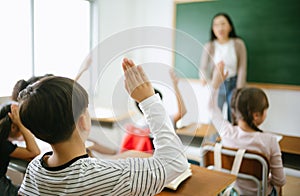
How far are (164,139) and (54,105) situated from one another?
0.29m

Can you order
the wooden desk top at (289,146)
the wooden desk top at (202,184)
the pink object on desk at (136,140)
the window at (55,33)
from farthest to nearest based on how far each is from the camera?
the window at (55,33) → the wooden desk top at (289,146) → the wooden desk top at (202,184) → the pink object on desk at (136,140)

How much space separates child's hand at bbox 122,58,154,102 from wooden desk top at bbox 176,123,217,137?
14 centimetres

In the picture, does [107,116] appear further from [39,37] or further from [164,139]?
[39,37]

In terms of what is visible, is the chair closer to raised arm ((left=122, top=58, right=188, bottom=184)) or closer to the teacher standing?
raised arm ((left=122, top=58, right=188, bottom=184))

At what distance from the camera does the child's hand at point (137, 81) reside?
70cm

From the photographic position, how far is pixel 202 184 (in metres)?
1.22

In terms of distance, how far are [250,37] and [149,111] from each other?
2905mm

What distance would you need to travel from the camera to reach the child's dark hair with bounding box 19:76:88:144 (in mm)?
755

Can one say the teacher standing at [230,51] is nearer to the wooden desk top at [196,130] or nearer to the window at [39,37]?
the window at [39,37]

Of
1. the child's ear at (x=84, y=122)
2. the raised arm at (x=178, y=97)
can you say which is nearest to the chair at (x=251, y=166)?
the raised arm at (x=178, y=97)

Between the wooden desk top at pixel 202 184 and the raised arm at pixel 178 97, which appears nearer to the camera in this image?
the raised arm at pixel 178 97

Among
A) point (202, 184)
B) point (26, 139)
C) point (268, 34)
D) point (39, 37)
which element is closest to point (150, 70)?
point (202, 184)

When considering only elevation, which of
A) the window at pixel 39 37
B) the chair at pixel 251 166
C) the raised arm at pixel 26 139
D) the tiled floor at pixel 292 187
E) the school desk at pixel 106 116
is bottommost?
the tiled floor at pixel 292 187

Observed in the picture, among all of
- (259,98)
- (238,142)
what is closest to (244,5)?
(259,98)
